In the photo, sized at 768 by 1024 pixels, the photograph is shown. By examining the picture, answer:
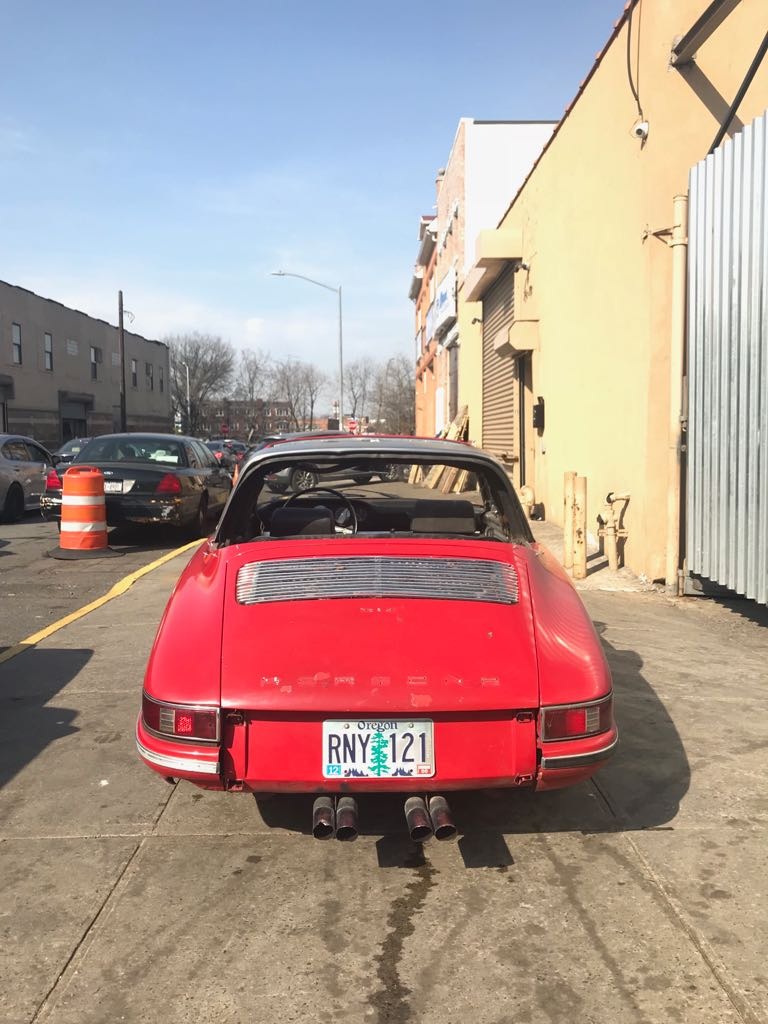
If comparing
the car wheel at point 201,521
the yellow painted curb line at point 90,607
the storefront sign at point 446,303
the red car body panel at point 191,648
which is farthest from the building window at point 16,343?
the red car body panel at point 191,648

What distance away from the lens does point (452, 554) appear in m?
3.54

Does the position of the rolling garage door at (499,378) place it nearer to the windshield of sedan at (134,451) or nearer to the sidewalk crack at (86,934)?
the windshield of sedan at (134,451)

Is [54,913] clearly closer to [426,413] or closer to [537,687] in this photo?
[537,687]

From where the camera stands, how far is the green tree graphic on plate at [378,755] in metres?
2.77

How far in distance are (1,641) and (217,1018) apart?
15.3ft

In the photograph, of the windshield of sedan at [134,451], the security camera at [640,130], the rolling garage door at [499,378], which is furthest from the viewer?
the rolling garage door at [499,378]

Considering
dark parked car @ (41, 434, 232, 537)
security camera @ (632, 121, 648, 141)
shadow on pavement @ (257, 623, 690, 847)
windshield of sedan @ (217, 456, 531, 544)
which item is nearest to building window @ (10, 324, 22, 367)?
dark parked car @ (41, 434, 232, 537)

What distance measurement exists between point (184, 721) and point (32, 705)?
2.39 meters

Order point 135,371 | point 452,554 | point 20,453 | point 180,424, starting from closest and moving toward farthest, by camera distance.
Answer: point 452,554 < point 20,453 < point 135,371 < point 180,424

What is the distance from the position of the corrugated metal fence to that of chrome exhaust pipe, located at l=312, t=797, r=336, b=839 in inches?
168

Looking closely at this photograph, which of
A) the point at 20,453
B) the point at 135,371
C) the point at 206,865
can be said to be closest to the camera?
the point at 206,865

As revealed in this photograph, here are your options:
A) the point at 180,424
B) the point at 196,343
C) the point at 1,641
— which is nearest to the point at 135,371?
the point at 180,424

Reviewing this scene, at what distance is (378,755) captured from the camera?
2.77m

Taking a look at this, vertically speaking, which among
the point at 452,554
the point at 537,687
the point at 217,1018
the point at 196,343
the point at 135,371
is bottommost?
the point at 217,1018
